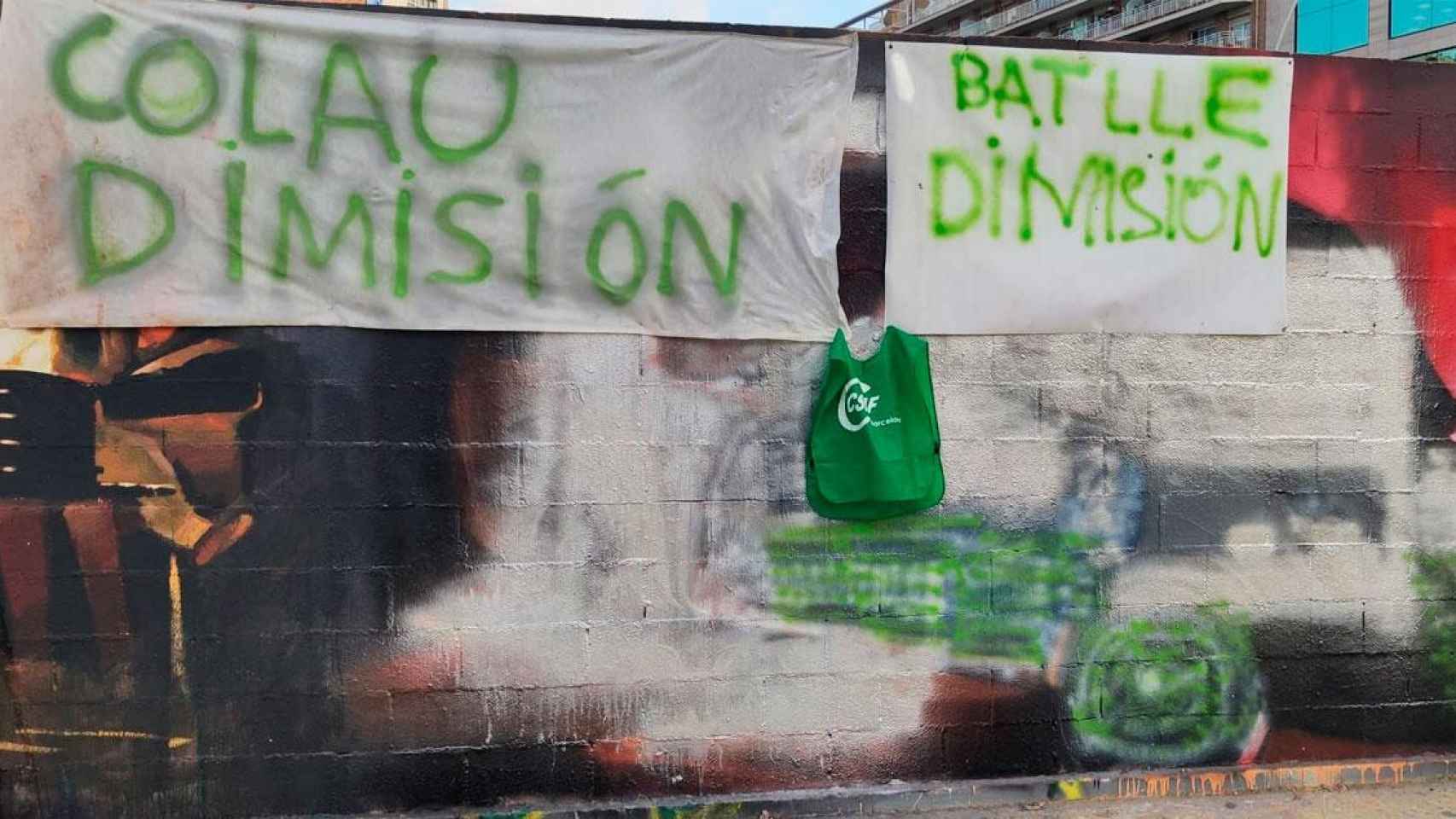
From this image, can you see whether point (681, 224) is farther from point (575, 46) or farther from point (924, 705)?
point (924, 705)

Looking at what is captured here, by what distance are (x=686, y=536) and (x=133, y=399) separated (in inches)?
74.2

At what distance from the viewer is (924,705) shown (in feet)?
14.1

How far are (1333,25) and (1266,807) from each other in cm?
3922

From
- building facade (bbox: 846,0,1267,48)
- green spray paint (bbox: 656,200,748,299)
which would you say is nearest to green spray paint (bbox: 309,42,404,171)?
green spray paint (bbox: 656,200,748,299)

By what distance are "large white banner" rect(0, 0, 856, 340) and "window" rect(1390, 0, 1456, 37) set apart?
36586mm

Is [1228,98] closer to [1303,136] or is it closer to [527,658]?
[1303,136]

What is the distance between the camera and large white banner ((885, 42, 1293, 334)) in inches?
166

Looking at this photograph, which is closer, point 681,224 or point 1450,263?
point 681,224

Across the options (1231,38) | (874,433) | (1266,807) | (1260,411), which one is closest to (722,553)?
(874,433)

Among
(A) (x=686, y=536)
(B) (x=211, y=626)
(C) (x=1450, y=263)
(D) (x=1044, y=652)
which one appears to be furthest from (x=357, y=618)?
(C) (x=1450, y=263)

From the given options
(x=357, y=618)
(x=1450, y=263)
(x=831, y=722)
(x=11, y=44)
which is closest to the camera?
(x=11, y=44)

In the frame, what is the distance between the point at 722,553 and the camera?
4.15 meters

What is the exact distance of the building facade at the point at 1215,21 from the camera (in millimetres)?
33875

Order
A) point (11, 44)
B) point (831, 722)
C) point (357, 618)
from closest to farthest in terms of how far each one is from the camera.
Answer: point (11, 44) → point (357, 618) → point (831, 722)
